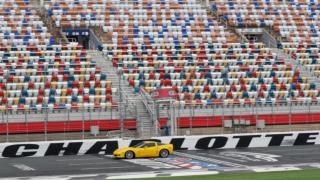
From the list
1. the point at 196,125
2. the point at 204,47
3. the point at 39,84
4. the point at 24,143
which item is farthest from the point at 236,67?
the point at 24,143

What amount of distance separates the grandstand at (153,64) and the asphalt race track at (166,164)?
5.82m

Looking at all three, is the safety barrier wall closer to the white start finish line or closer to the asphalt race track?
the asphalt race track

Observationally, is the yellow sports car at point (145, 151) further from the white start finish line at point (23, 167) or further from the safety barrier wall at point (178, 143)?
the white start finish line at point (23, 167)

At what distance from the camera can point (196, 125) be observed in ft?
151

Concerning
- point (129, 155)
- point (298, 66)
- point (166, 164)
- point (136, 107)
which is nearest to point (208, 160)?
point (166, 164)

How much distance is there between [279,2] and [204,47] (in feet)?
42.3

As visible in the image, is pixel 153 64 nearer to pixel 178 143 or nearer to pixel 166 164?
pixel 178 143

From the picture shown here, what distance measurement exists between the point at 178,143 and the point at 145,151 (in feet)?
14.8

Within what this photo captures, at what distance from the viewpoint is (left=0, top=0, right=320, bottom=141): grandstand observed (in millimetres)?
45594

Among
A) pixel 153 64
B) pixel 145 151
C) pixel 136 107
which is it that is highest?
pixel 153 64

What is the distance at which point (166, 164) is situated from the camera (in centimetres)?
3425

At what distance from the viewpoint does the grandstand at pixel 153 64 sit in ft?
150

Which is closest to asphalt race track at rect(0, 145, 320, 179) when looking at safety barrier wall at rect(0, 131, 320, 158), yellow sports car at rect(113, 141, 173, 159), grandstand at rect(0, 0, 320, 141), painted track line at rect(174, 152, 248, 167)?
painted track line at rect(174, 152, 248, 167)

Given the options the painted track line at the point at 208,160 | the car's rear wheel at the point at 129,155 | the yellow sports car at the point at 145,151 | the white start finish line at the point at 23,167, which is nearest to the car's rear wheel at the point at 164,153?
the yellow sports car at the point at 145,151
